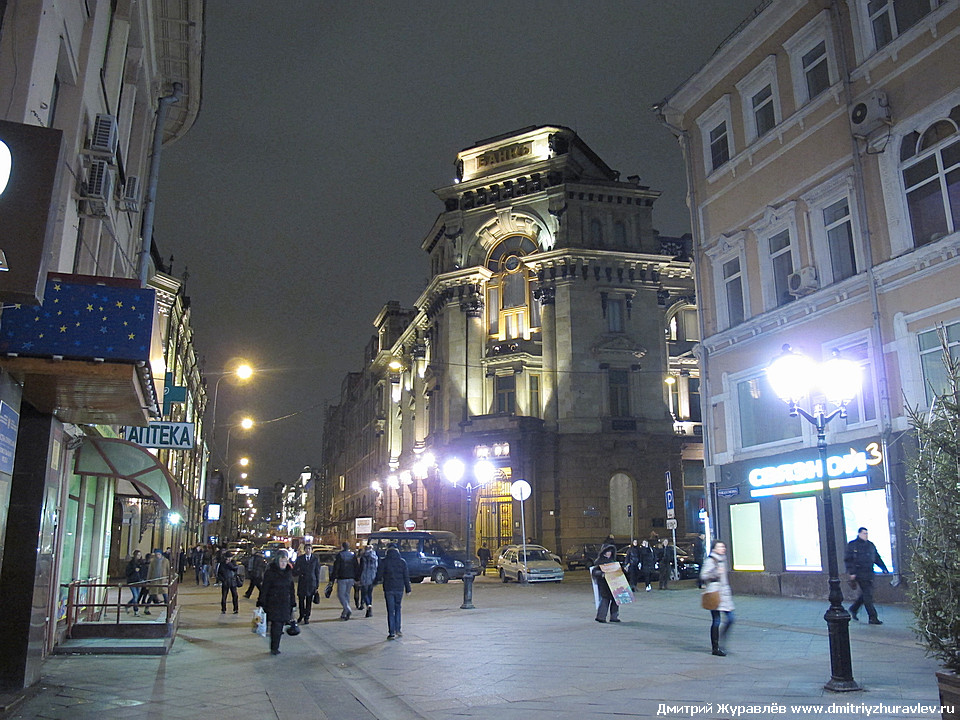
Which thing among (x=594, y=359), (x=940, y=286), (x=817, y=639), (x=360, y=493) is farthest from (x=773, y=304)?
(x=360, y=493)

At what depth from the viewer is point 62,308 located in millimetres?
8383

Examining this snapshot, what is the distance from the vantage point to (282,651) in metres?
14.0

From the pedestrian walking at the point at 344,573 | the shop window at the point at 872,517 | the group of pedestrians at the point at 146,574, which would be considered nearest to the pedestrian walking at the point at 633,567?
the shop window at the point at 872,517

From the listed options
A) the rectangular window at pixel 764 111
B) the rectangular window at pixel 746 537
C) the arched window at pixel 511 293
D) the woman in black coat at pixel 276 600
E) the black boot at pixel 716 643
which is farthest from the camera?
the arched window at pixel 511 293

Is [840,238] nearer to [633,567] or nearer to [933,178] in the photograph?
[933,178]

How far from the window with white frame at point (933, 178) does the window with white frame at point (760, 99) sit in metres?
5.01

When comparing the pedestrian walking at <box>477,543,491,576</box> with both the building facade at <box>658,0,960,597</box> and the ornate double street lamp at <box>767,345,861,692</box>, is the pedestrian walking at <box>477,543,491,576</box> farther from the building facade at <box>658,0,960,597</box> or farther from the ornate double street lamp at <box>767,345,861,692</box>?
the ornate double street lamp at <box>767,345,861,692</box>

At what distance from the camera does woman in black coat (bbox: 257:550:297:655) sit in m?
13.5

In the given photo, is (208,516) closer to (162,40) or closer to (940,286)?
(162,40)

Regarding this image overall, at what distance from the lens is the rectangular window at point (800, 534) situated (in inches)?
818

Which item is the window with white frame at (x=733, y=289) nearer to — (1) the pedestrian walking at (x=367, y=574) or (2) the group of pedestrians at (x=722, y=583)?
(2) the group of pedestrians at (x=722, y=583)

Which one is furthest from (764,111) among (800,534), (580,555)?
(580,555)

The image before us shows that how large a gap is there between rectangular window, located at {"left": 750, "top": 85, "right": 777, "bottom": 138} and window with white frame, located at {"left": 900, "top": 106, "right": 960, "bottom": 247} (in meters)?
5.06

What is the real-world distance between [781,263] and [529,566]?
17.3 metres
